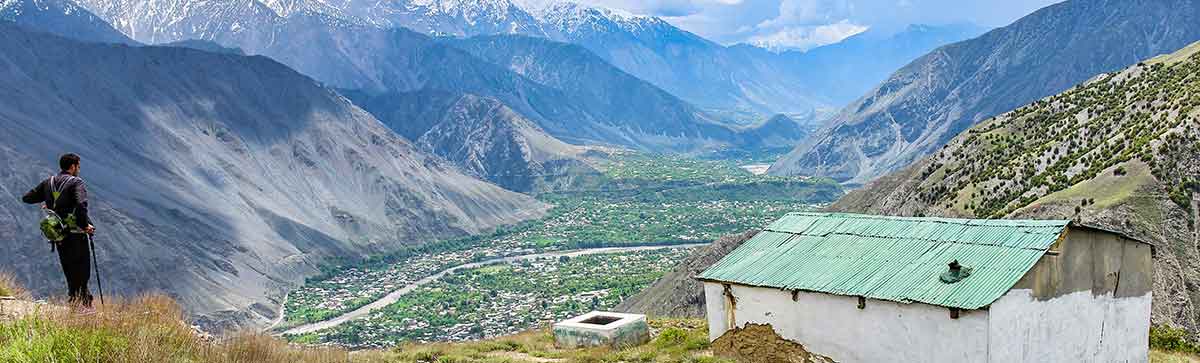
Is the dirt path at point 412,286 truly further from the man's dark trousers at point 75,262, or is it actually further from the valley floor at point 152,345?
the man's dark trousers at point 75,262

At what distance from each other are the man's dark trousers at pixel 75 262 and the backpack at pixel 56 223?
5.3 inches

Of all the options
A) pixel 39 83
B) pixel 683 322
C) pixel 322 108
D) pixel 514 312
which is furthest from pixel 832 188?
pixel 683 322

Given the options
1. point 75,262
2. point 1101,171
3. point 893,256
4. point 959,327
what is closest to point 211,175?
point 1101,171

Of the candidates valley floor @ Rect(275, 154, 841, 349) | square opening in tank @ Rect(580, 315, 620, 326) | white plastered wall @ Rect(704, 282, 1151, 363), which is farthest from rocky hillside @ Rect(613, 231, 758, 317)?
white plastered wall @ Rect(704, 282, 1151, 363)

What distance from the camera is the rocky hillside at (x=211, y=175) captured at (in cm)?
8025

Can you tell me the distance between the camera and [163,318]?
39.2ft

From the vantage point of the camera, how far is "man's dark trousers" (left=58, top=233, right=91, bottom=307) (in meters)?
12.7

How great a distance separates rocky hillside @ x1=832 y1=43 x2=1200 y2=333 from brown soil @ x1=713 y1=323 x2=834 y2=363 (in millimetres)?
11694

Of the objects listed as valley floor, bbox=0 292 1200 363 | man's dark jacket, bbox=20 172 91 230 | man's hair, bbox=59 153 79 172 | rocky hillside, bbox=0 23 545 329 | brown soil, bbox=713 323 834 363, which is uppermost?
rocky hillside, bbox=0 23 545 329

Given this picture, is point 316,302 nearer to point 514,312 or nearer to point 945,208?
point 514,312

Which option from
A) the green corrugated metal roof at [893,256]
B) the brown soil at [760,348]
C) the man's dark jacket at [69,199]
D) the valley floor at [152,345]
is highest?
the man's dark jacket at [69,199]

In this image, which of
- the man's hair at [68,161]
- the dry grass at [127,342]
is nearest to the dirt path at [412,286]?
the man's hair at [68,161]

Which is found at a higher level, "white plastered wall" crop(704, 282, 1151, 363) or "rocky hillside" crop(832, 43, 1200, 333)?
"rocky hillside" crop(832, 43, 1200, 333)

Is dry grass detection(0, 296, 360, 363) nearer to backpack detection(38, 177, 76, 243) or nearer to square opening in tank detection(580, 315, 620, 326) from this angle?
backpack detection(38, 177, 76, 243)
